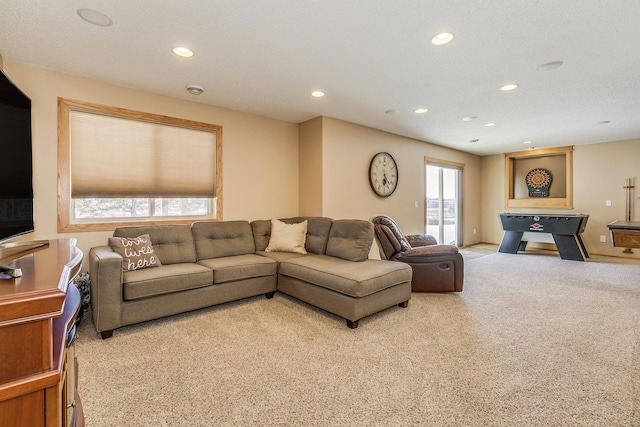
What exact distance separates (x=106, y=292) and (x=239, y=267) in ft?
3.92

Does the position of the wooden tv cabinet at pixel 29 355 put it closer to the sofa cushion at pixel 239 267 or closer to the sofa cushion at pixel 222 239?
the sofa cushion at pixel 239 267

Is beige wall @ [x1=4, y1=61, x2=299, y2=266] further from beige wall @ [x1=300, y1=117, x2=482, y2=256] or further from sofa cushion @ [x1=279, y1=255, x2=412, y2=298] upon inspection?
sofa cushion @ [x1=279, y1=255, x2=412, y2=298]

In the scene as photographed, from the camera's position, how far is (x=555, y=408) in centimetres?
171

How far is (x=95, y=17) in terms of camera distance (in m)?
2.21

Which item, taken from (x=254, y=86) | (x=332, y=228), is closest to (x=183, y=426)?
(x=332, y=228)

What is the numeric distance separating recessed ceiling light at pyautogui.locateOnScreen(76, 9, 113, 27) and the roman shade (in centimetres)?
136

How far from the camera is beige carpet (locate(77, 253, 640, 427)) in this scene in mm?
1678

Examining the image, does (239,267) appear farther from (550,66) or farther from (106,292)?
(550,66)

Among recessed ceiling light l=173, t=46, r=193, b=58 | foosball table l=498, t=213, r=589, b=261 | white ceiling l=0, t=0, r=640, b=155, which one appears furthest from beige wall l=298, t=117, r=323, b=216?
foosball table l=498, t=213, r=589, b=261

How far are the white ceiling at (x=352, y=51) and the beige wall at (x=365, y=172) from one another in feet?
2.23

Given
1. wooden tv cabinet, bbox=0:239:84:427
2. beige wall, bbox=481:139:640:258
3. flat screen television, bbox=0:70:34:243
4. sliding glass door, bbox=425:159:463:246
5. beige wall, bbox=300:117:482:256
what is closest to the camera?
wooden tv cabinet, bbox=0:239:84:427

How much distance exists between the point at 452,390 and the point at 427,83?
294cm

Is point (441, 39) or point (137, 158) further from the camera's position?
point (137, 158)

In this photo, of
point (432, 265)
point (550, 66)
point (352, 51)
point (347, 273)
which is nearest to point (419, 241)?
point (432, 265)
